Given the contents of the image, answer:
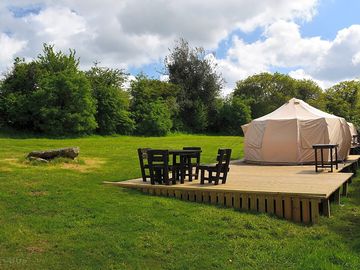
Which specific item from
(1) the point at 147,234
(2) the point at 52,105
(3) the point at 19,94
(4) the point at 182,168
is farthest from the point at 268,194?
(3) the point at 19,94

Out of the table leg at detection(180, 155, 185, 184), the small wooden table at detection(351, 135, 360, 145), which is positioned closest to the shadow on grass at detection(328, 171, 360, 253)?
the table leg at detection(180, 155, 185, 184)

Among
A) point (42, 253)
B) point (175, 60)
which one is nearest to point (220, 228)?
point (42, 253)

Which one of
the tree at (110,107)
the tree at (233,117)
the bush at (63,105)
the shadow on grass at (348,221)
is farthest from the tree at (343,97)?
the shadow on grass at (348,221)

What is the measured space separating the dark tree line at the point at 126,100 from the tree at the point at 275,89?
28cm

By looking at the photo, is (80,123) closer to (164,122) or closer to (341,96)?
(164,122)

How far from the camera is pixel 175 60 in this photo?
44.9 metres

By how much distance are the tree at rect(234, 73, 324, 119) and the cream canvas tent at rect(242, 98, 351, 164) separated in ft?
130

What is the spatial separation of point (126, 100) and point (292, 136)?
20.5m

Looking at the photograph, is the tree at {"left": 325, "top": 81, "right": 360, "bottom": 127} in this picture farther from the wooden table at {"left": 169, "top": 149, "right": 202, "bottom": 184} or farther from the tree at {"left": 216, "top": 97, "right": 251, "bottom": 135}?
the wooden table at {"left": 169, "top": 149, "right": 202, "bottom": 184}

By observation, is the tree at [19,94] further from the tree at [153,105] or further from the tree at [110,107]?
the tree at [153,105]

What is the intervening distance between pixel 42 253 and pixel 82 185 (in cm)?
415

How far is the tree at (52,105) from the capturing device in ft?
88.6

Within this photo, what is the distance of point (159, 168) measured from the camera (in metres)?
9.21

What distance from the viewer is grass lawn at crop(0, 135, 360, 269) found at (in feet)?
16.8
